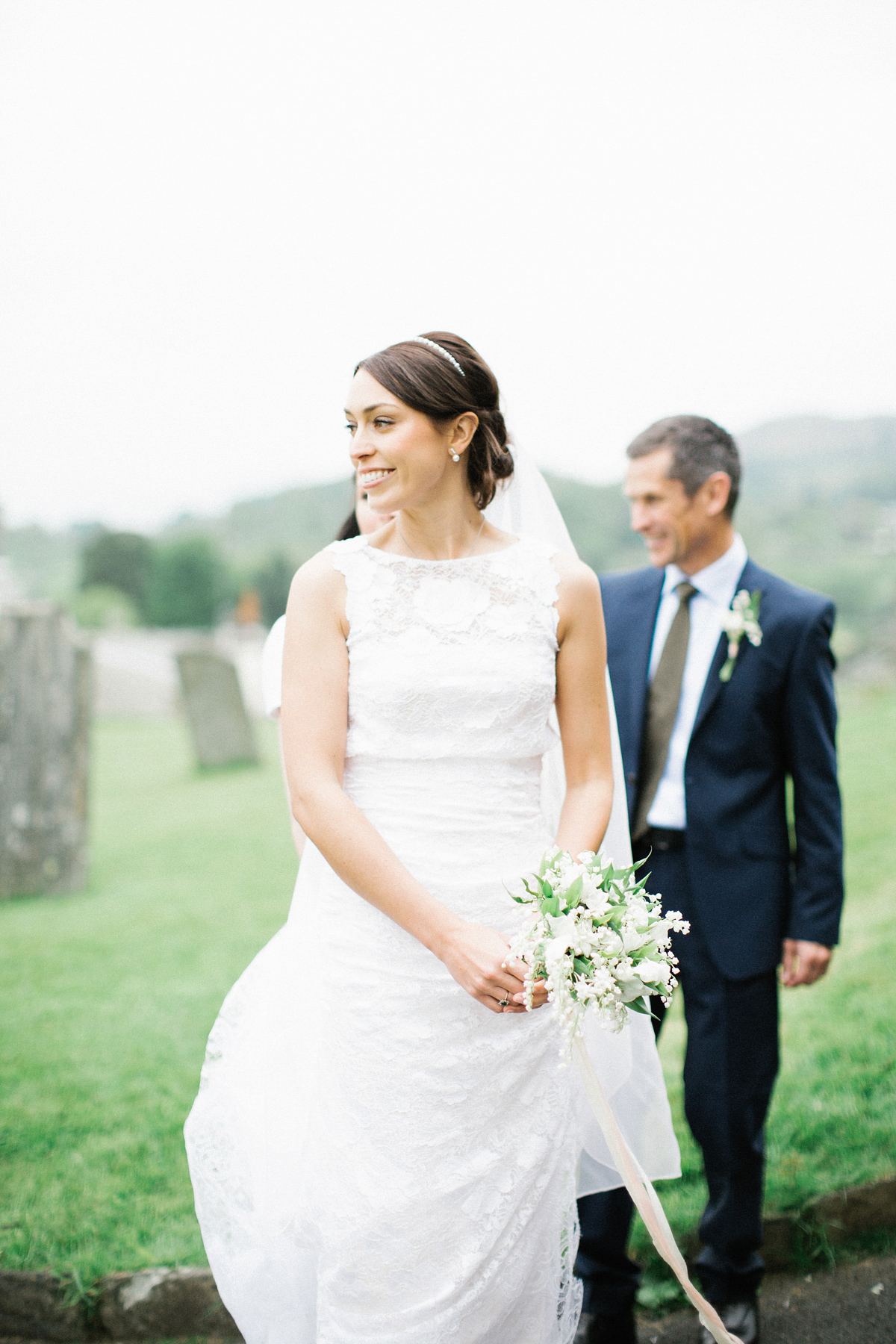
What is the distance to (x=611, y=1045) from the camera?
2.85 metres

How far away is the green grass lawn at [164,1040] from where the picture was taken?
357 centimetres

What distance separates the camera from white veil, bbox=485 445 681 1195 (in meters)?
2.84

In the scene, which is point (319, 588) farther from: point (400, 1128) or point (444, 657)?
point (400, 1128)

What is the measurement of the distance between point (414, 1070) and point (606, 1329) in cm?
143

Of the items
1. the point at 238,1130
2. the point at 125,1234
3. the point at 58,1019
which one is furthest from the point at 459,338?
the point at 58,1019

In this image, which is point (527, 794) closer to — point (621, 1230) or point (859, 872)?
point (621, 1230)

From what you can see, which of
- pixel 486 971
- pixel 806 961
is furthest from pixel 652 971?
pixel 806 961

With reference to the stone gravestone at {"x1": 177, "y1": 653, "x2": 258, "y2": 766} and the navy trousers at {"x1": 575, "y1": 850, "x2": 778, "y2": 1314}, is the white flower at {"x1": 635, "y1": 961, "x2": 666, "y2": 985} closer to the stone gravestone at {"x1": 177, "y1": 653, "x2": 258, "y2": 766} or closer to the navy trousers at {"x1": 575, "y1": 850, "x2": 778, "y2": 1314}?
the navy trousers at {"x1": 575, "y1": 850, "x2": 778, "y2": 1314}

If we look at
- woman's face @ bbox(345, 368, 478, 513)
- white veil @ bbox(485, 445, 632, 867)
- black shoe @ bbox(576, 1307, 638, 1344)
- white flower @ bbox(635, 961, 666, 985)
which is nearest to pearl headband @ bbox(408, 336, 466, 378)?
woman's face @ bbox(345, 368, 478, 513)

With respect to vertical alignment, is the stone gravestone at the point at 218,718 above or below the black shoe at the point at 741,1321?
below

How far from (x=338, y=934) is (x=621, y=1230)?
1.50 m

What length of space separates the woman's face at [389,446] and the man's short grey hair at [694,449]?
1.15 m

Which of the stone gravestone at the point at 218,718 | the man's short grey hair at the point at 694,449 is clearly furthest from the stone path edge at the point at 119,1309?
the stone gravestone at the point at 218,718

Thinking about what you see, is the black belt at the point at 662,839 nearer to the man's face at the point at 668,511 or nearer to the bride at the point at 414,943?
the bride at the point at 414,943
